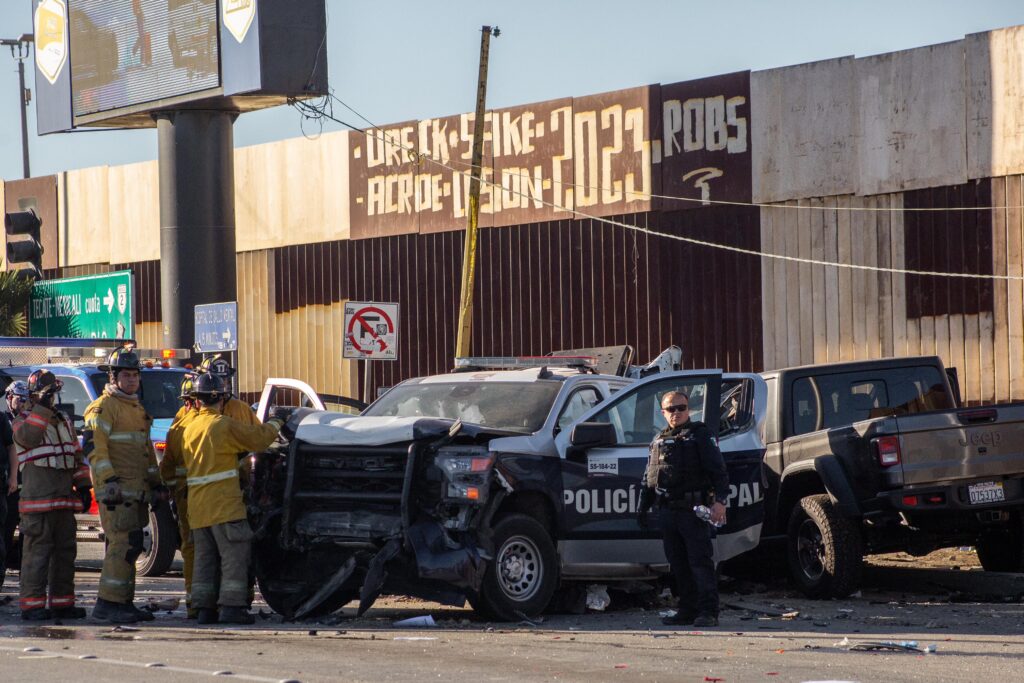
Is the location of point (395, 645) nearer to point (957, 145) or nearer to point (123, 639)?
point (123, 639)

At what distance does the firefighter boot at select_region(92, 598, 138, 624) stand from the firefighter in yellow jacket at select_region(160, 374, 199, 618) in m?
0.40

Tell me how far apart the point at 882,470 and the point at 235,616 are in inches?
197

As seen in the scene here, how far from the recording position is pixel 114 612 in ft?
35.7

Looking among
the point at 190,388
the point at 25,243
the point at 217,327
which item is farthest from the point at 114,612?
the point at 25,243

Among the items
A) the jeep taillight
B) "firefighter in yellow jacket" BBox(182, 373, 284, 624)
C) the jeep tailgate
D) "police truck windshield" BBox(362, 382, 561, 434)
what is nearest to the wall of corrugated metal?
the jeep tailgate

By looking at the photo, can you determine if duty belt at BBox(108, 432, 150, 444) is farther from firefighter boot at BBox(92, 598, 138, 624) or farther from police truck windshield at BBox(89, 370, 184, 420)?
police truck windshield at BBox(89, 370, 184, 420)

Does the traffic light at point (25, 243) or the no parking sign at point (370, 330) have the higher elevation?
the traffic light at point (25, 243)

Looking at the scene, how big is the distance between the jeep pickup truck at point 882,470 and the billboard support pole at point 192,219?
1703cm

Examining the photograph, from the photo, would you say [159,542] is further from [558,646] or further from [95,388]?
[558,646]

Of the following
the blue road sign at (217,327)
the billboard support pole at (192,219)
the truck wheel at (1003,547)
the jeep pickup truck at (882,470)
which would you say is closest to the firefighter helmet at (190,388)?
the jeep pickup truck at (882,470)

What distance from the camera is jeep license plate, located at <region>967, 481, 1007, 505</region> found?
11.9 metres

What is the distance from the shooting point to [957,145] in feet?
71.5

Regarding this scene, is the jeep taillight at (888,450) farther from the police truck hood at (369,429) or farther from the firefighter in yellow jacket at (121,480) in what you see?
the firefighter in yellow jacket at (121,480)

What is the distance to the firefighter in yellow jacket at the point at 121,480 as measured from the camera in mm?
10836
